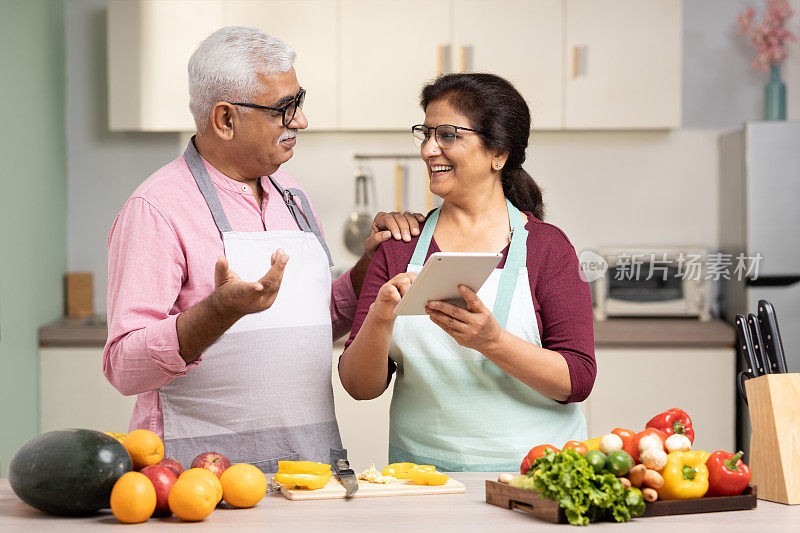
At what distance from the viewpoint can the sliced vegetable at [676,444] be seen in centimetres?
129

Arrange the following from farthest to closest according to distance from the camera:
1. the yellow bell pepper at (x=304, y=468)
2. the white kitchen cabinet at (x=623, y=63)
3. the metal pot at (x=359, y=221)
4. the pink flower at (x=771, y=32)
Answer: the metal pot at (x=359, y=221) < the pink flower at (x=771, y=32) < the white kitchen cabinet at (x=623, y=63) < the yellow bell pepper at (x=304, y=468)

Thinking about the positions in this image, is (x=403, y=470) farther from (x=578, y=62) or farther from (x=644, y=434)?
(x=578, y=62)

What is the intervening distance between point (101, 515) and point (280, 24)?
259 cm

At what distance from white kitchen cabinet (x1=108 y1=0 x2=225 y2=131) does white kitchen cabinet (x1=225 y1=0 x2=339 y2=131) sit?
0.11m

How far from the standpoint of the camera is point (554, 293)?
5.56ft

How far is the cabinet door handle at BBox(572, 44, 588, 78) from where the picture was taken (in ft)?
11.4

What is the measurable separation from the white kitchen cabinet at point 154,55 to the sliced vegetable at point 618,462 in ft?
8.71

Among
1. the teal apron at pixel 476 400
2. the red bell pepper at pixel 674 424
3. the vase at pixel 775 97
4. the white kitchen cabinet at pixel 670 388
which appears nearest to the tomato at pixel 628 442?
the red bell pepper at pixel 674 424

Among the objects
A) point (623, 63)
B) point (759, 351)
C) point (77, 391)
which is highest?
point (623, 63)

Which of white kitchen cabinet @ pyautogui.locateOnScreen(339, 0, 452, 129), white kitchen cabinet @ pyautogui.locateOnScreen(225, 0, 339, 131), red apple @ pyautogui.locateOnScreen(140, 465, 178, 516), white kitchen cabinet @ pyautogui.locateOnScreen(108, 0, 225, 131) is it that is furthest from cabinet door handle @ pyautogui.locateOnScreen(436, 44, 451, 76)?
red apple @ pyautogui.locateOnScreen(140, 465, 178, 516)

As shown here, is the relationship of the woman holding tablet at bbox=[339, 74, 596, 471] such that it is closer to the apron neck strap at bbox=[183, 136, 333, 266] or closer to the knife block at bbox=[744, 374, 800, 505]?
the apron neck strap at bbox=[183, 136, 333, 266]

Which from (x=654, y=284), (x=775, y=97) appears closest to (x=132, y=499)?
(x=654, y=284)

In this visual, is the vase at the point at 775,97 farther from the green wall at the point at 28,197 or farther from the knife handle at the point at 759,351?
the green wall at the point at 28,197

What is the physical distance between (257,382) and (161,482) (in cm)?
45
